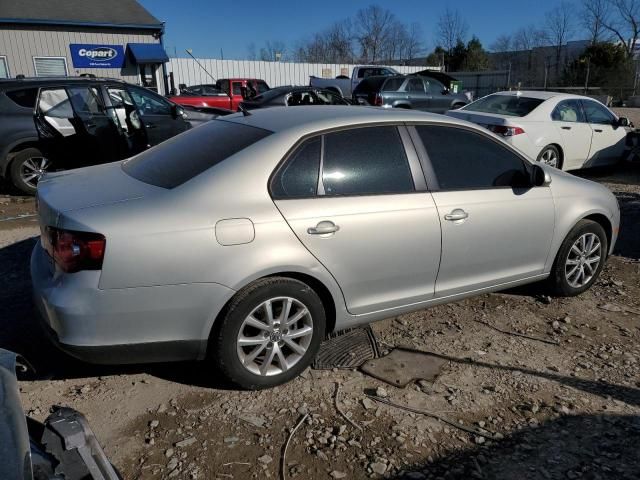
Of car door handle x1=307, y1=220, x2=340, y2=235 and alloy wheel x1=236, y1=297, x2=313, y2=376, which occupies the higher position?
car door handle x1=307, y1=220, x2=340, y2=235

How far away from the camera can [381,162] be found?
A: 11.5 ft

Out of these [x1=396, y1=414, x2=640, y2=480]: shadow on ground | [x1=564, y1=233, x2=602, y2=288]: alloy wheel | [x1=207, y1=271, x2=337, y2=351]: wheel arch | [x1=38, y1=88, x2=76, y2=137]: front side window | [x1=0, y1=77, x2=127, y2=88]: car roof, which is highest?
[x1=0, y1=77, x2=127, y2=88]: car roof

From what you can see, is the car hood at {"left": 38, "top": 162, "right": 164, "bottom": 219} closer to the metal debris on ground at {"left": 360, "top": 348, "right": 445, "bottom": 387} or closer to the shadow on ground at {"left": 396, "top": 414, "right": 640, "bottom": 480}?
the metal debris on ground at {"left": 360, "top": 348, "right": 445, "bottom": 387}

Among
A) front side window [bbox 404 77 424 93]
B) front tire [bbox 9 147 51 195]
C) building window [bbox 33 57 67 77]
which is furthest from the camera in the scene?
building window [bbox 33 57 67 77]

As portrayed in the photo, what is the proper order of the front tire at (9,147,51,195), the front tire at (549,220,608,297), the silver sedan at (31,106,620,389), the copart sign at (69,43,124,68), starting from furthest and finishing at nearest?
the copart sign at (69,43,124,68), the front tire at (9,147,51,195), the front tire at (549,220,608,297), the silver sedan at (31,106,620,389)

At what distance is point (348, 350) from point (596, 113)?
8.03m

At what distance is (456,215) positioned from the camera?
144 inches

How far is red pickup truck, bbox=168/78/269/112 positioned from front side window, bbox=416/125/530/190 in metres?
14.5

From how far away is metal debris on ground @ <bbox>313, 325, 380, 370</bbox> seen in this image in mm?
3579

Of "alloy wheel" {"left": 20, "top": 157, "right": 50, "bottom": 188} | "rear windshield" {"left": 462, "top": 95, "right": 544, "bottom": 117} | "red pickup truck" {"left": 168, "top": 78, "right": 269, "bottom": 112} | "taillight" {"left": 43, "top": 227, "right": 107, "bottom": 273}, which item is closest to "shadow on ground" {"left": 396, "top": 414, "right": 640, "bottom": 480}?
"taillight" {"left": 43, "top": 227, "right": 107, "bottom": 273}

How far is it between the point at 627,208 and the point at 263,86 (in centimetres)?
1695

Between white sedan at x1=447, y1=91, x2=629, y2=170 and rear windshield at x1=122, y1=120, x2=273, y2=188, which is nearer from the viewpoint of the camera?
rear windshield at x1=122, y1=120, x2=273, y2=188

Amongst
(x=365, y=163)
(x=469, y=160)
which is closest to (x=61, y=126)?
(x=365, y=163)

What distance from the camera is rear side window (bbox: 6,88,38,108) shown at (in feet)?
25.7
